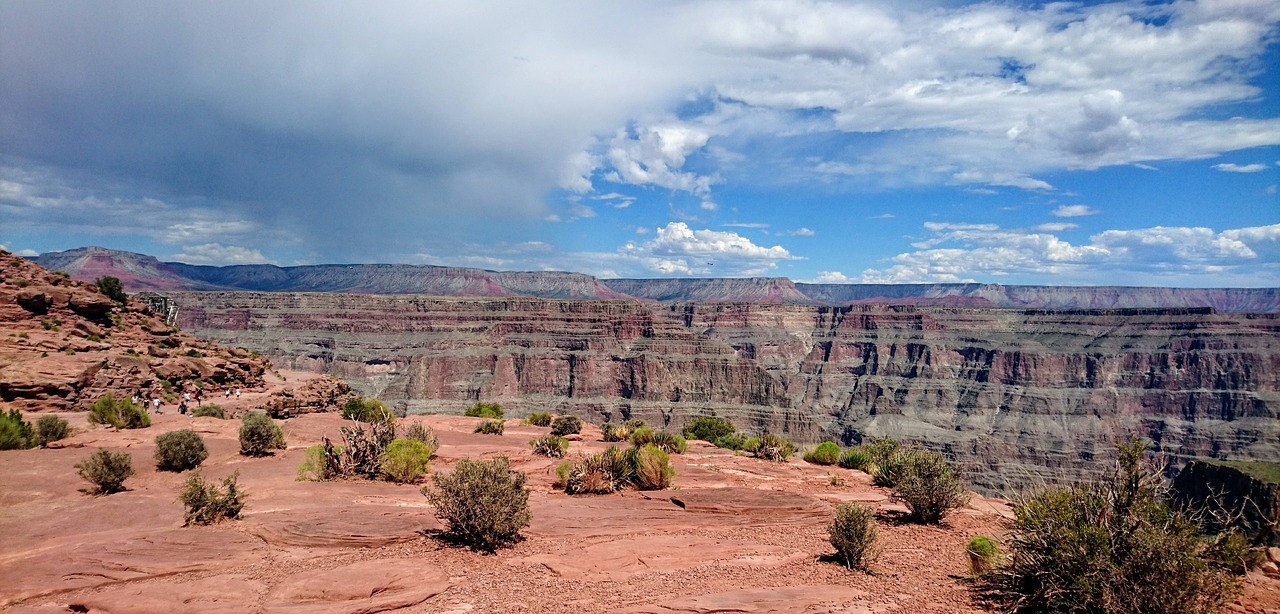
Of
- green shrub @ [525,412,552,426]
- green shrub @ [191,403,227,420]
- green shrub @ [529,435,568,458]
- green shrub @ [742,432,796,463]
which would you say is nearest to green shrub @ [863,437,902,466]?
green shrub @ [742,432,796,463]

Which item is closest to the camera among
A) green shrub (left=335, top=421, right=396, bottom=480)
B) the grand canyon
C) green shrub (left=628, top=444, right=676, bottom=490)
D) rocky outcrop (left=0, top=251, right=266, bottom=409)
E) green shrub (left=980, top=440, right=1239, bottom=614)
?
green shrub (left=980, top=440, right=1239, bottom=614)

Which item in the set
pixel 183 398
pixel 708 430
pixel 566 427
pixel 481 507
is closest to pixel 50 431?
pixel 183 398

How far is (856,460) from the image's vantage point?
20062mm

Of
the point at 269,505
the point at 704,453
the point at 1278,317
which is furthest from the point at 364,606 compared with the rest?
the point at 1278,317

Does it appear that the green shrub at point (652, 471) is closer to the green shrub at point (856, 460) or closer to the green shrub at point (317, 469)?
the green shrub at point (317, 469)

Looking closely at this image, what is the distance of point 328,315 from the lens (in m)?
127

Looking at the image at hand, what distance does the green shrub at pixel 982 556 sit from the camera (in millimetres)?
8379

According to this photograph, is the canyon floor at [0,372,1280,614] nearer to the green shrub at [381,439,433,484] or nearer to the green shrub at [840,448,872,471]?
the green shrub at [381,439,433,484]

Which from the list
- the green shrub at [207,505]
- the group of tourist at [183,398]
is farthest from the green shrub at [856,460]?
the group of tourist at [183,398]

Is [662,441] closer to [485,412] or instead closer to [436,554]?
[436,554]

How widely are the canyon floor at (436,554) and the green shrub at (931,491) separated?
0.37 metres

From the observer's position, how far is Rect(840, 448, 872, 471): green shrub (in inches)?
781

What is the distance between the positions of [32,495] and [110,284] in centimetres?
4182

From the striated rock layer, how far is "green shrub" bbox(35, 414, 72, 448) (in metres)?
→ 79.7
